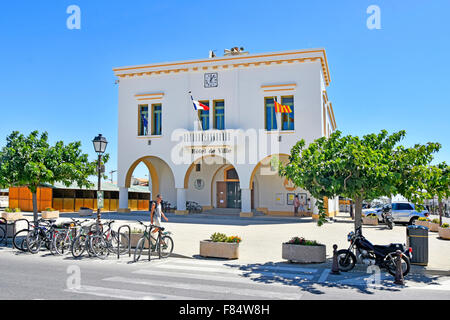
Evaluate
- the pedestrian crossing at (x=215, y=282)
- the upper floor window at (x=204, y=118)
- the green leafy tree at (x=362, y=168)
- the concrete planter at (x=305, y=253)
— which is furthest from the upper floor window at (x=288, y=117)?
the pedestrian crossing at (x=215, y=282)

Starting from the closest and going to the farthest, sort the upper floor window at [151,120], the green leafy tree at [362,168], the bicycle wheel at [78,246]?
the green leafy tree at [362,168]
the bicycle wheel at [78,246]
the upper floor window at [151,120]

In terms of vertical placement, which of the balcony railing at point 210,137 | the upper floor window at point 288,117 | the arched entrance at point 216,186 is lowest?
the arched entrance at point 216,186

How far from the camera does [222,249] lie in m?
11.3

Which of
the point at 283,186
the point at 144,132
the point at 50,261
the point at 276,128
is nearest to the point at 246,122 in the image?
the point at 276,128

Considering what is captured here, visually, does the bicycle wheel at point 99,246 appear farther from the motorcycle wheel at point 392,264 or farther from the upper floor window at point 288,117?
the upper floor window at point 288,117

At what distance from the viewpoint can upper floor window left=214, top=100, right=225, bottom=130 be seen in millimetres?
26094

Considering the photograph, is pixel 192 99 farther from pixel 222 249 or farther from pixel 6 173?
pixel 222 249

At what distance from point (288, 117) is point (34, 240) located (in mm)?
17168

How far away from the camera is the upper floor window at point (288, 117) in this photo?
24.5 metres

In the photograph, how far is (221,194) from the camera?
29.3 metres

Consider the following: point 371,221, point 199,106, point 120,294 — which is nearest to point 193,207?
point 199,106

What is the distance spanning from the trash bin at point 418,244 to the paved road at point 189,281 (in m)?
0.77

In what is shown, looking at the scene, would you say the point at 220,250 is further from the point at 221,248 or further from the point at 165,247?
the point at 165,247
